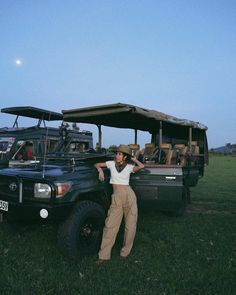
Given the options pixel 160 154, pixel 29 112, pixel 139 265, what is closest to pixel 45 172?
pixel 139 265

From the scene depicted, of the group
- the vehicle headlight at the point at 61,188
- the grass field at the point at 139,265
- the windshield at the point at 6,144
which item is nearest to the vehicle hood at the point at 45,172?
the vehicle headlight at the point at 61,188

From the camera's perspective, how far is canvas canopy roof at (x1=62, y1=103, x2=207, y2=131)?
6.50 m

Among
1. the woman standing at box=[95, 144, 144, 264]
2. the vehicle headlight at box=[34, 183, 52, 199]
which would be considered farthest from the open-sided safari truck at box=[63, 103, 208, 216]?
the vehicle headlight at box=[34, 183, 52, 199]

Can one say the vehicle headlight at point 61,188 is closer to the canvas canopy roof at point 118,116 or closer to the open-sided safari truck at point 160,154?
the open-sided safari truck at point 160,154

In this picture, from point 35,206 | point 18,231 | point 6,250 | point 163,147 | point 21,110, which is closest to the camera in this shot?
point 35,206

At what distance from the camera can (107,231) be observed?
485 centimetres

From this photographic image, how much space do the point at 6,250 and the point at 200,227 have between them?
3.78 m

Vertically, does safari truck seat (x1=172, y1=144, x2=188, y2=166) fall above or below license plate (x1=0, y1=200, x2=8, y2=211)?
above

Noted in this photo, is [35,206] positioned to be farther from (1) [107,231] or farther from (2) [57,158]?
(2) [57,158]

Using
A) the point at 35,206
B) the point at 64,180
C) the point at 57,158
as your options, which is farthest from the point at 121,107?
the point at 35,206

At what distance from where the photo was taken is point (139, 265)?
455cm

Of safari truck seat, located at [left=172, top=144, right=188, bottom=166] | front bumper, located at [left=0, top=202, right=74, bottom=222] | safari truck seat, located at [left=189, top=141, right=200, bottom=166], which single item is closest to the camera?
front bumper, located at [left=0, top=202, right=74, bottom=222]

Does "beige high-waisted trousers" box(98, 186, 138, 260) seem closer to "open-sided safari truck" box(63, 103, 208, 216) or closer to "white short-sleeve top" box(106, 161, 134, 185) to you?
"white short-sleeve top" box(106, 161, 134, 185)

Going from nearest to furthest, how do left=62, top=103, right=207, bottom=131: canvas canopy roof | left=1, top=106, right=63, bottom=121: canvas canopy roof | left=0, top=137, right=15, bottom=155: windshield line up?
left=62, top=103, right=207, bottom=131: canvas canopy roof → left=0, top=137, right=15, bottom=155: windshield → left=1, top=106, right=63, bottom=121: canvas canopy roof
